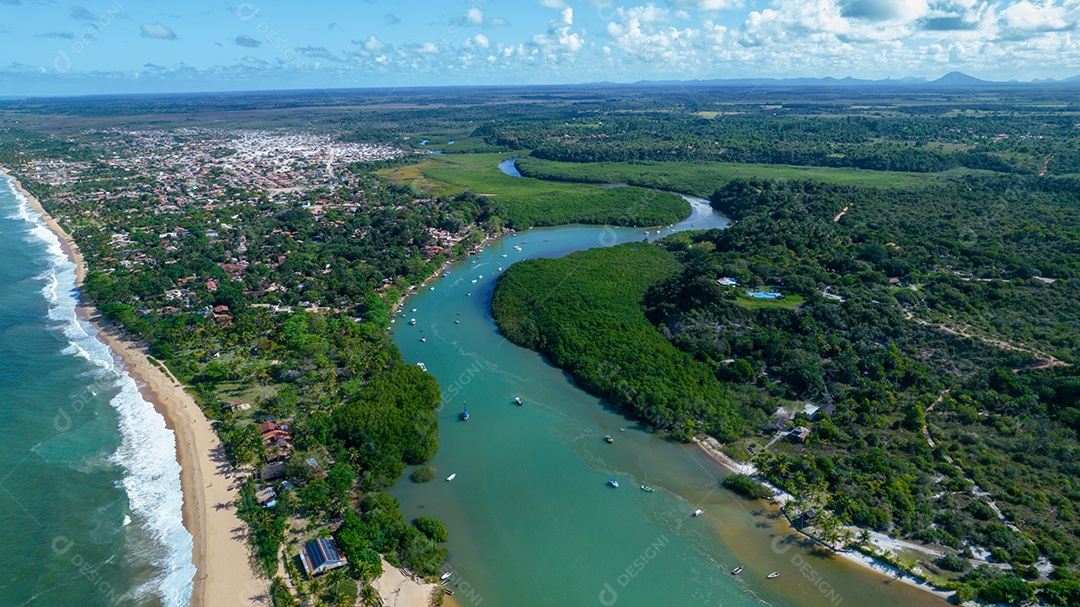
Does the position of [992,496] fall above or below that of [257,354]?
below

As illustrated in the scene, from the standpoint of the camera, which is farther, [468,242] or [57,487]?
[468,242]

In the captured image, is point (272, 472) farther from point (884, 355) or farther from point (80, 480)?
point (884, 355)

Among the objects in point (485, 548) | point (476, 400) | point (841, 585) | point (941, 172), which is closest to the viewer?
point (841, 585)

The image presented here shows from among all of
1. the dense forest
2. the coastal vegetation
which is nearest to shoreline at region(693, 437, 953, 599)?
the coastal vegetation

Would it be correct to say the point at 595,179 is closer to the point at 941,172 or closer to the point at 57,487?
the point at 941,172

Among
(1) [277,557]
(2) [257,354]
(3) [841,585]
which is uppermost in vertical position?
(2) [257,354]

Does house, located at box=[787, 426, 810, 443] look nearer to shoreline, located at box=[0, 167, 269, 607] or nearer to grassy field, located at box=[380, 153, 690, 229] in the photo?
shoreline, located at box=[0, 167, 269, 607]

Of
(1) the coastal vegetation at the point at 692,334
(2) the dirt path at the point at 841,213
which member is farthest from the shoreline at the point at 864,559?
(2) the dirt path at the point at 841,213

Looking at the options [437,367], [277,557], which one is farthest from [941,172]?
[277,557]

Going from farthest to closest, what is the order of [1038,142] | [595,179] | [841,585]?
[1038,142] < [595,179] < [841,585]
